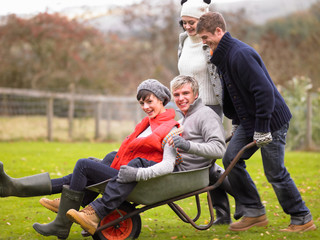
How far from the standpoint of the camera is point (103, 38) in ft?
59.0

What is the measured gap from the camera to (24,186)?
3.41 m

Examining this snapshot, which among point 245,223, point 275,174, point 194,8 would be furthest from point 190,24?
point 245,223

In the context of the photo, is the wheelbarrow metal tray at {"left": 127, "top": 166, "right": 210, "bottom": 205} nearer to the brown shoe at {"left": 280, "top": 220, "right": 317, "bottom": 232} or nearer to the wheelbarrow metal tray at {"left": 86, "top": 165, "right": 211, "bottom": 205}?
the wheelbarrow metal tray at {"left": 86, "top": 165, "right": 211, "bottom": 205}

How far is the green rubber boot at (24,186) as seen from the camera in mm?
3340

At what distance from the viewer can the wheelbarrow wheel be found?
3473 mm

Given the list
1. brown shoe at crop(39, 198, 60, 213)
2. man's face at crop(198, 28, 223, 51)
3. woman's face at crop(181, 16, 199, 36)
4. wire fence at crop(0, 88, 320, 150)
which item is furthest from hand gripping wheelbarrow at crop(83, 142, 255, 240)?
wire fence at crop(0, 88, 320, 150)

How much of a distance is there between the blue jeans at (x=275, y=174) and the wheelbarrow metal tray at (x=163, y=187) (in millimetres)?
481

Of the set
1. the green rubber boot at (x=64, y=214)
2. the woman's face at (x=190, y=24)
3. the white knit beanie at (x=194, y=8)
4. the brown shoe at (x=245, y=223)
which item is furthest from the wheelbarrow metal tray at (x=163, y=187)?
the white knit beanie at (x=194, y=8)

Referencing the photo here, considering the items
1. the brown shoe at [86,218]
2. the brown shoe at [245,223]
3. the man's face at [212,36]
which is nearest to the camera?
the brown shoe at [86,218]

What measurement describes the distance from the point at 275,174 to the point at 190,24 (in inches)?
54.5

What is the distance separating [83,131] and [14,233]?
9.02 meters

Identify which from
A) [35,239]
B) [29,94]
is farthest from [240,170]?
[29,94]

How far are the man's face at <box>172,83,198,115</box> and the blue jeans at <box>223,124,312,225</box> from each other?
1.48 feet

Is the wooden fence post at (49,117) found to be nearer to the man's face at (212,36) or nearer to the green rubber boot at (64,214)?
the green rubber boot at (64,214)
